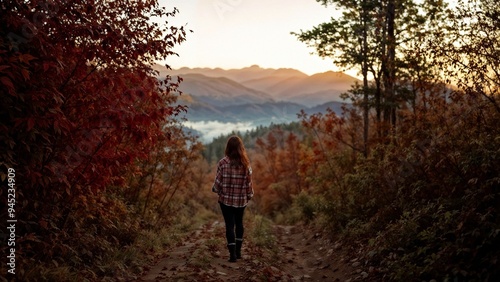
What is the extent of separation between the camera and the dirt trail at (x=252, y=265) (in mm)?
6469

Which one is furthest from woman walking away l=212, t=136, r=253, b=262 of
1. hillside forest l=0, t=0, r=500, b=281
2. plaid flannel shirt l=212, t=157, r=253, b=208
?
hillside forest l=0, t=0, r=500, b=281

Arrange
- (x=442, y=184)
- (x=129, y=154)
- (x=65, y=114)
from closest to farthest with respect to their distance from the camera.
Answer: (x=65, y=114)
(x=129, y=154)
(x=442, y=184)

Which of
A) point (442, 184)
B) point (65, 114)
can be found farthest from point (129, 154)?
point (442, 184)

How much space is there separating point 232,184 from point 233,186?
5 cm

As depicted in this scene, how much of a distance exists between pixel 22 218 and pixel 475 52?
8002mm

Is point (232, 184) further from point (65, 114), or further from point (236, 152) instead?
point (65, 114)

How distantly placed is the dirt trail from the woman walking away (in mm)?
577

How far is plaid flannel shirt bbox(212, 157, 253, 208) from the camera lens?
→ 7.43m

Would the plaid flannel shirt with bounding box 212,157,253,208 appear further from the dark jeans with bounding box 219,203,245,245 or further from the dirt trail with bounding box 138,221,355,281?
the dirt trail with bounding box 138,221,355,281

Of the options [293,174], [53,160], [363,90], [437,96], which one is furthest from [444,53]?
[293,174]

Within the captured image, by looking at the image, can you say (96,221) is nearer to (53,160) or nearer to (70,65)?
(53,160)

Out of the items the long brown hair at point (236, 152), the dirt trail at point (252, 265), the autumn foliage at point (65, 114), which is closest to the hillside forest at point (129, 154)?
the autumn foliage at point (65, 114)

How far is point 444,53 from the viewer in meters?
7.14

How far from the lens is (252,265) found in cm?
732
